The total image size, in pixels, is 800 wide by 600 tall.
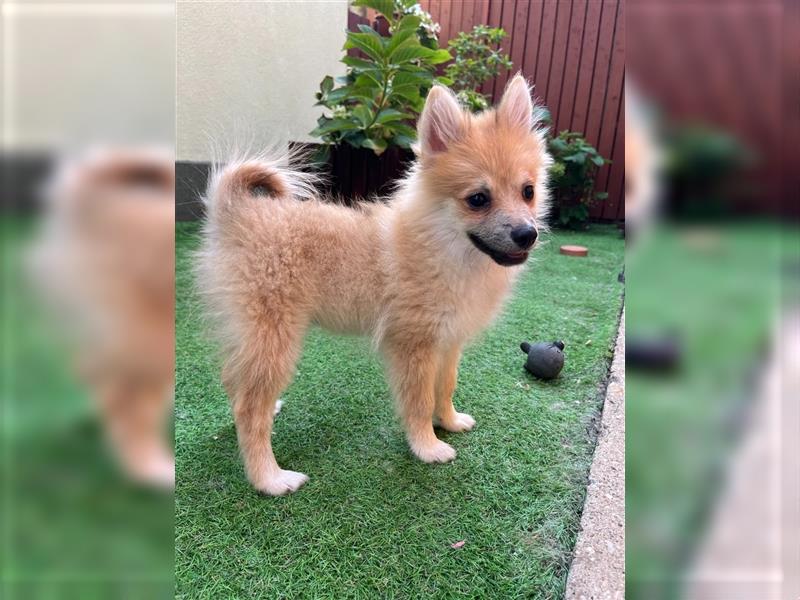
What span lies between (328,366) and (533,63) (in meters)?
6.42

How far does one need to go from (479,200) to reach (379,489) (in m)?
1.20

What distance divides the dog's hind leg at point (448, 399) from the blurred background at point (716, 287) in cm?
194

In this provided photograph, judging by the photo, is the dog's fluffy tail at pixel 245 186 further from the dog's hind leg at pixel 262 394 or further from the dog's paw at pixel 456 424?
the dog's paw at pixel 456 424

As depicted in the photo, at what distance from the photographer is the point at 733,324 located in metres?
0.32

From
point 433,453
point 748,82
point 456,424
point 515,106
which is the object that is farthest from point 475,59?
point 748,82

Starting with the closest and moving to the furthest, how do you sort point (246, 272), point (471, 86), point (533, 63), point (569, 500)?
point (569, 500), point (246, 272), point (471, 86), point (533, 63)

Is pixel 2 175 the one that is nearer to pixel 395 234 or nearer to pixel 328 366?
pixel 395 234

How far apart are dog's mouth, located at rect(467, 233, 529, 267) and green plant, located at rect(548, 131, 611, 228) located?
4997 millimetres

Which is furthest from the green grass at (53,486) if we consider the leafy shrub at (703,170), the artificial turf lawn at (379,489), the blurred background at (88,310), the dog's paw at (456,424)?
the dog's paw at (456,424)

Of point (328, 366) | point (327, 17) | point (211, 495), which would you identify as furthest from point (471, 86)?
point (211, 495)

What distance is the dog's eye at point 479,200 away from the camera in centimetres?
202

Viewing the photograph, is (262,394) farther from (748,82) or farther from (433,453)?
(748,82)

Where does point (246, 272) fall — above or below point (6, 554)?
below

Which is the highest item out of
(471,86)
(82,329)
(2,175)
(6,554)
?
(471,86)
